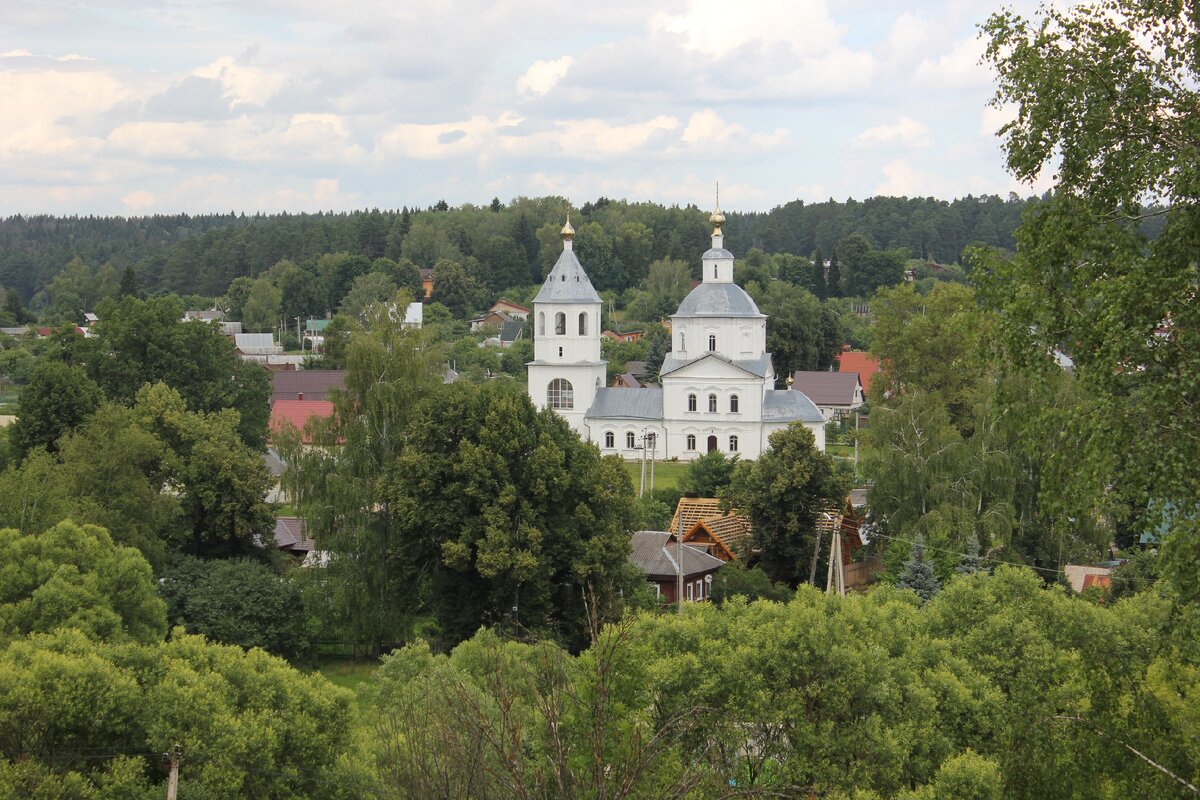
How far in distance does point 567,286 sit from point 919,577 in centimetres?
2779

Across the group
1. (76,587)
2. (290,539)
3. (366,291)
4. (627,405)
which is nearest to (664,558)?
(290,539)

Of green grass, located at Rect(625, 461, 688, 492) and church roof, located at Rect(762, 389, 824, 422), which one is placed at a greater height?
church roof, located at Rect(762, 389, 824, 422)

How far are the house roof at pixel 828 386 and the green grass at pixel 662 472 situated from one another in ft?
55.4

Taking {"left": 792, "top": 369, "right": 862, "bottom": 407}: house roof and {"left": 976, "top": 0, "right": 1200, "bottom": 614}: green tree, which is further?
{"left": 792, "top": 369, "right": 862, "bottom": 407}: house roof

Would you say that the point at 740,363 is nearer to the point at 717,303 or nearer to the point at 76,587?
the point at 717,303

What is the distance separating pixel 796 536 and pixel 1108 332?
22328 mm

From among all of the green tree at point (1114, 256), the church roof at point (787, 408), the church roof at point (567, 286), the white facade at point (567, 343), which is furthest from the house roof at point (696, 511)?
the green tree at point (1114, 256)

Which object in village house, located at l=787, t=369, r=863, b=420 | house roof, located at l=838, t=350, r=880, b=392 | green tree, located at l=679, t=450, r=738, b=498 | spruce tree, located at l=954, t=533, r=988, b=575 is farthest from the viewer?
house roof, located at l=838, t=350, r=880, b=392

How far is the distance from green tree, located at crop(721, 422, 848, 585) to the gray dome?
2089cm

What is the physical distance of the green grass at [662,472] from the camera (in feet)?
155

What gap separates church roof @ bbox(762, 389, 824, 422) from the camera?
52656 millimetres

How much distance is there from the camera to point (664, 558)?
103ft

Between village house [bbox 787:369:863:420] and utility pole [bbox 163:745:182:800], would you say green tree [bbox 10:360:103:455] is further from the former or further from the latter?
village house [bbox 787:369:863:420]

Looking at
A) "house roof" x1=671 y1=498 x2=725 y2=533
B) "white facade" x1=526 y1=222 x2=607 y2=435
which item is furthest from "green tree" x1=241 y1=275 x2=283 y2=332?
"house roof" x1=671 y1=498 x2=725 y2=533
